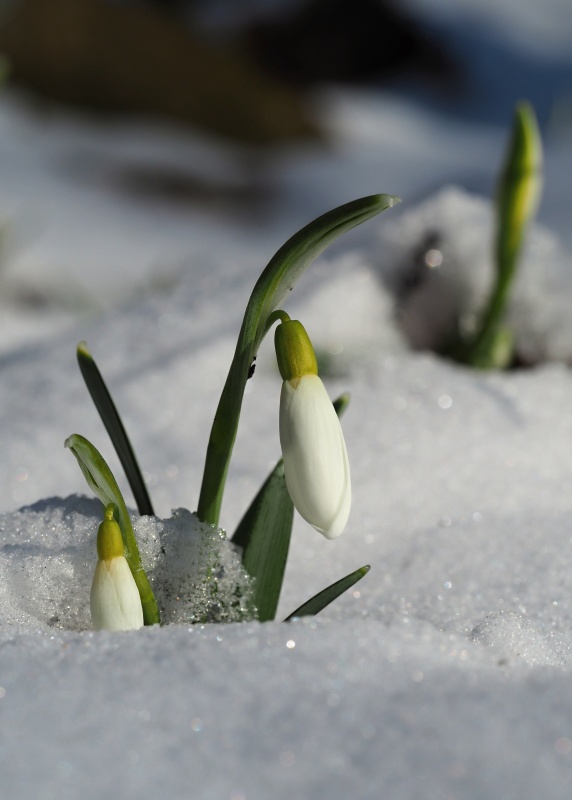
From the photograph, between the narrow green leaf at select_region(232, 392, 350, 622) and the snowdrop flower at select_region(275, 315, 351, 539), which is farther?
the narrow green leaf at select_region(232, 392, 350, 622)

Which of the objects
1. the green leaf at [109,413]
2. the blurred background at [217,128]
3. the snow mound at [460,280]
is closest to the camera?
the green leaf at [109,413]

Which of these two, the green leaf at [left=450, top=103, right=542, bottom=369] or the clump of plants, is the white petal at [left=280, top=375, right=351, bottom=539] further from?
the green leaf at [left=450, top=103, right=542, bottom=369]

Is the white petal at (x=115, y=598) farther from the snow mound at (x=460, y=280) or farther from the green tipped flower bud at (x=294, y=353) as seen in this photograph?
the snow mound at (x=460, y=280)

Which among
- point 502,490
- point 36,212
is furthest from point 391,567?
point 36,212

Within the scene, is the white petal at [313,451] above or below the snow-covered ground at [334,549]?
above

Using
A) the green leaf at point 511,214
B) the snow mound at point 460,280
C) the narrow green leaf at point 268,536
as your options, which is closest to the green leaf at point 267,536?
the narrow green leaf at point 268,536

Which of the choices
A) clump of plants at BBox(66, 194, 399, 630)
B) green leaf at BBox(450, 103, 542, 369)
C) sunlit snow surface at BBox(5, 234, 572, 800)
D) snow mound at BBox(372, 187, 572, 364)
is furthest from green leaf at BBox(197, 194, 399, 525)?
snow mound at BBox(372, 187, 572, 364)

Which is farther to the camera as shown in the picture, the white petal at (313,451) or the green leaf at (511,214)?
the green leaf at (511,214)
